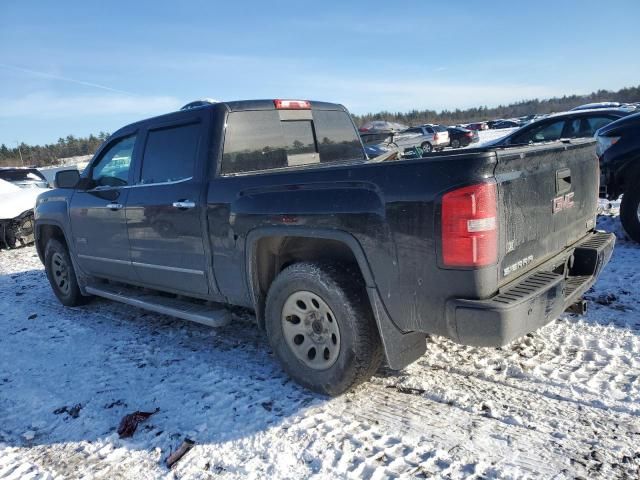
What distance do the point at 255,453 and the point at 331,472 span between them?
458mm

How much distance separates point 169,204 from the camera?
389 cm

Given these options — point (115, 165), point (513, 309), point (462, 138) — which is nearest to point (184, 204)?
point (115, 165)

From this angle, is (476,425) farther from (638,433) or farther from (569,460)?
(638,433)

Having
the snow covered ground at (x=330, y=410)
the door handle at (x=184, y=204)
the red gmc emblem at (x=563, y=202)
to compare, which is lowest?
the snow covered ground at (x=330, y=410)

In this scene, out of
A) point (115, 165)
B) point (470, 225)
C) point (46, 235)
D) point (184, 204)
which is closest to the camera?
point (470, 225)

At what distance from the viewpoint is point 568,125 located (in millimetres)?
9180

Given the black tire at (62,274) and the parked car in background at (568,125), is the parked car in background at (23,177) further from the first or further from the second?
the parked car in background at (568,125)

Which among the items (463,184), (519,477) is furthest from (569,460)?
(463,184)

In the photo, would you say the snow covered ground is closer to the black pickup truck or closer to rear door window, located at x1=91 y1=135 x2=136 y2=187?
the black pickup truck

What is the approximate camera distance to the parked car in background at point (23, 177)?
41.8ft

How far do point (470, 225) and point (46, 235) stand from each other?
5507mm

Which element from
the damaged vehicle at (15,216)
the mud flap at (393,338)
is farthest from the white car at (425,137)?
the mud flap at (393,338)

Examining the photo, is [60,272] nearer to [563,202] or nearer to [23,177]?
[563,202]

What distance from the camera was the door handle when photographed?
12.1 ft
